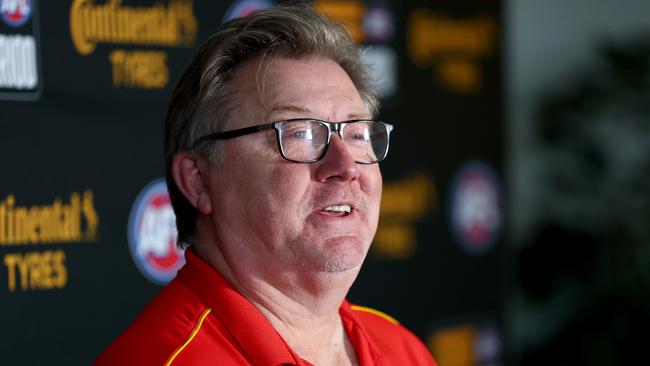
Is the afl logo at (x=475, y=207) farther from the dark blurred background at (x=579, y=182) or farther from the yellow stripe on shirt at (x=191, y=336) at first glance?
the yellow stripe on shirt at (x=191, y=336)

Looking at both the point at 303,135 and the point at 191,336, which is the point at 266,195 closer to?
the point at 303,135

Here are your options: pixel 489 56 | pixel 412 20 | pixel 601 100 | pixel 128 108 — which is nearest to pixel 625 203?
pixel 601 100

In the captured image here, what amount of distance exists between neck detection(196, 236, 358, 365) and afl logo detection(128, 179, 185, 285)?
80 centimetres

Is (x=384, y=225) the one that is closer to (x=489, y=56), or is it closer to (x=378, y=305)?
(x=378, y=305)

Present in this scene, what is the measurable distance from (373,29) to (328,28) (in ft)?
4.63

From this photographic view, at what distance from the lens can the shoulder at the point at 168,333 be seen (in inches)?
51.0

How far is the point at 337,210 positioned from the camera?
4.56 feet

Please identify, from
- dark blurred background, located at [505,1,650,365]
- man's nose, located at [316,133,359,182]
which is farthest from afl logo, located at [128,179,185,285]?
dark blurred background, located at [505,1,650,365]

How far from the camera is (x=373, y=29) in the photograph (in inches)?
114

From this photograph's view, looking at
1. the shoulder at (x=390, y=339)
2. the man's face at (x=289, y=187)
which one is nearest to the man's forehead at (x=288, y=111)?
the man's face at (x=289, y=187)

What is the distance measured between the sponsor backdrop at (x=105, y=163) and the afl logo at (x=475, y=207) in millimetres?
223

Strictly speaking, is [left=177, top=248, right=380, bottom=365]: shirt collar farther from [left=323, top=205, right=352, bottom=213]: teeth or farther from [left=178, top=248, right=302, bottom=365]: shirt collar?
[left=323, top=205, right=352, bottom=213]: teeth

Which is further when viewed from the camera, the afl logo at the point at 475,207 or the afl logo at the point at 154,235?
the afl logo at the point at 475,207

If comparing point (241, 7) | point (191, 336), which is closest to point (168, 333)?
point (191, 336)
